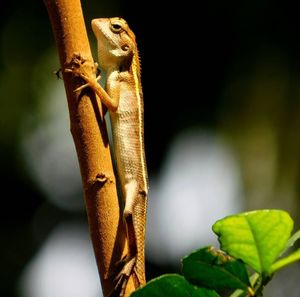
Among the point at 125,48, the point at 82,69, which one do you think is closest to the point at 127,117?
the point at 125,48

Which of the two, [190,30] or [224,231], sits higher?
[224,231]

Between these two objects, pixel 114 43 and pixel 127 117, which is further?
pixel 114 43

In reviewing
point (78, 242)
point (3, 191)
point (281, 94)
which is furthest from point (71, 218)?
point (281, 94)

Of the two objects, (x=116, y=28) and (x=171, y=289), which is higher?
(x=171, y=289)

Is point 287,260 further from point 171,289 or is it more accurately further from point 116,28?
point 116,28

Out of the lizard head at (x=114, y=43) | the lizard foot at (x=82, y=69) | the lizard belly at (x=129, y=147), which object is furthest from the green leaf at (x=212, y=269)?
the lizard head at (x=114, y=43)

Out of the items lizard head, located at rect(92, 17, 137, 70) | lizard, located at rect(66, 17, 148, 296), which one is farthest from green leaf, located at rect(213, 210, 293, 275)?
lizard head, located at rect(92, 17, 137, 70)

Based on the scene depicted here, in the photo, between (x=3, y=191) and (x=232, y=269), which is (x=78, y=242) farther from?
(x=232, y=269)

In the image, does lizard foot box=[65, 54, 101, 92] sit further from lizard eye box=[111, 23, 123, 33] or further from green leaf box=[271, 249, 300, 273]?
lizard eye box=[111, 23, 123, 33]
